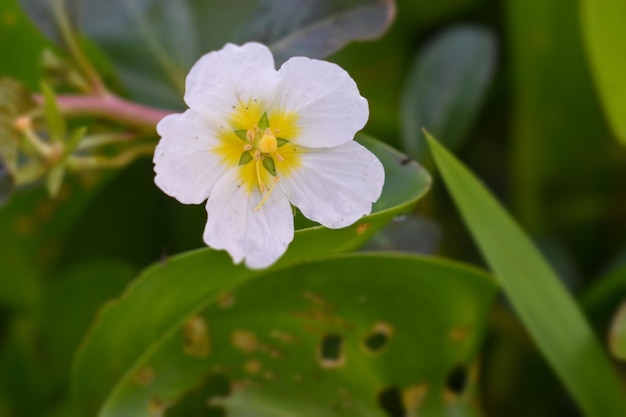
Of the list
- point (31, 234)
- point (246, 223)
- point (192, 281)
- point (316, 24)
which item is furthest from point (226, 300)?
point (31, 234)

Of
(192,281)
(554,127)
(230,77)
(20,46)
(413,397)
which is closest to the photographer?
(230,77)

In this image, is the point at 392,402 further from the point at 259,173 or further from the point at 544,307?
the point at 259,173

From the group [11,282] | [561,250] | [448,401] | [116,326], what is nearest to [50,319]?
[11,282]

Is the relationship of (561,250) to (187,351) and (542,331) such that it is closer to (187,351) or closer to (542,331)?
(542,331)

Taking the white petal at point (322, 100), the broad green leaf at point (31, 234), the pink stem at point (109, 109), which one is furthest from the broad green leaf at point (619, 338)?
the broad green leaf at point (31, 234)

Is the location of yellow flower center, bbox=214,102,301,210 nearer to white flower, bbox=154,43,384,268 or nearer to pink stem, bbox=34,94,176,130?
white flower, bbox=154,43,384,268
